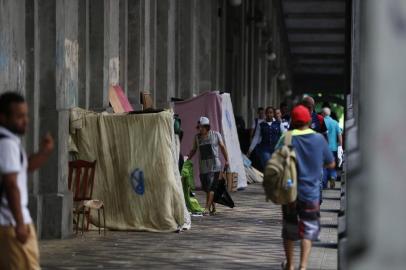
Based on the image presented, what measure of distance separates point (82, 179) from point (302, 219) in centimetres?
544

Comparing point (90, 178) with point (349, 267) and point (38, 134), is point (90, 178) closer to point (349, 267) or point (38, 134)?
point (38, 134)

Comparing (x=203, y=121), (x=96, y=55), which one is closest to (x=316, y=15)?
(x=96, y=55)

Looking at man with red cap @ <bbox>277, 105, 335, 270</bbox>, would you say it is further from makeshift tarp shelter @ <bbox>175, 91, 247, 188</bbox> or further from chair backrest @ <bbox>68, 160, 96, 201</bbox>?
makeshift tarp shelter @ <bbox>175, 91, 247, 188</bbox>

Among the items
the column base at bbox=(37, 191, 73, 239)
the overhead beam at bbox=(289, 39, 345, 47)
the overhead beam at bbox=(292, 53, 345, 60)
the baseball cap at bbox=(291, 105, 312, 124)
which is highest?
the overhead beam at bbox=(289, 39, 345, 47)

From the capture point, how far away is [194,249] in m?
12.7

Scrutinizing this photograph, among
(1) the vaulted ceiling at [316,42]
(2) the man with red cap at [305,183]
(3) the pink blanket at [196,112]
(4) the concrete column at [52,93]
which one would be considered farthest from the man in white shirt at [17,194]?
(1) the vaulted ceiling at [316,42]

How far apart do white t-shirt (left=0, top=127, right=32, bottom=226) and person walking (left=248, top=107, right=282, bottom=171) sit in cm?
1697

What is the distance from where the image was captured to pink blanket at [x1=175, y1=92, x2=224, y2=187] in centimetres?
2298

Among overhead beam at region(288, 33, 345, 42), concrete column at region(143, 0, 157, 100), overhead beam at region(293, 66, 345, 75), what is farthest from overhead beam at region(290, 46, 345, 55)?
concrete column at region(143, 0, 157, 100)

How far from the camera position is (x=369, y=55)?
3035 mm

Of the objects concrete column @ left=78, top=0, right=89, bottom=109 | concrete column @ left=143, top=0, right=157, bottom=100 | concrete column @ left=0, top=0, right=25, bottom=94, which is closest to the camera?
concrete column @ left=0, top=0, right=25, bottom=94

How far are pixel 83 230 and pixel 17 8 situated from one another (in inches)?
120

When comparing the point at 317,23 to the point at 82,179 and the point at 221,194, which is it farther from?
the point at 82,179

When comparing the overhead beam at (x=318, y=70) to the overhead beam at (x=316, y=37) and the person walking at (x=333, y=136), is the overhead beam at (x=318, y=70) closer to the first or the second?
the overhead beam at (x=316, y=37)
